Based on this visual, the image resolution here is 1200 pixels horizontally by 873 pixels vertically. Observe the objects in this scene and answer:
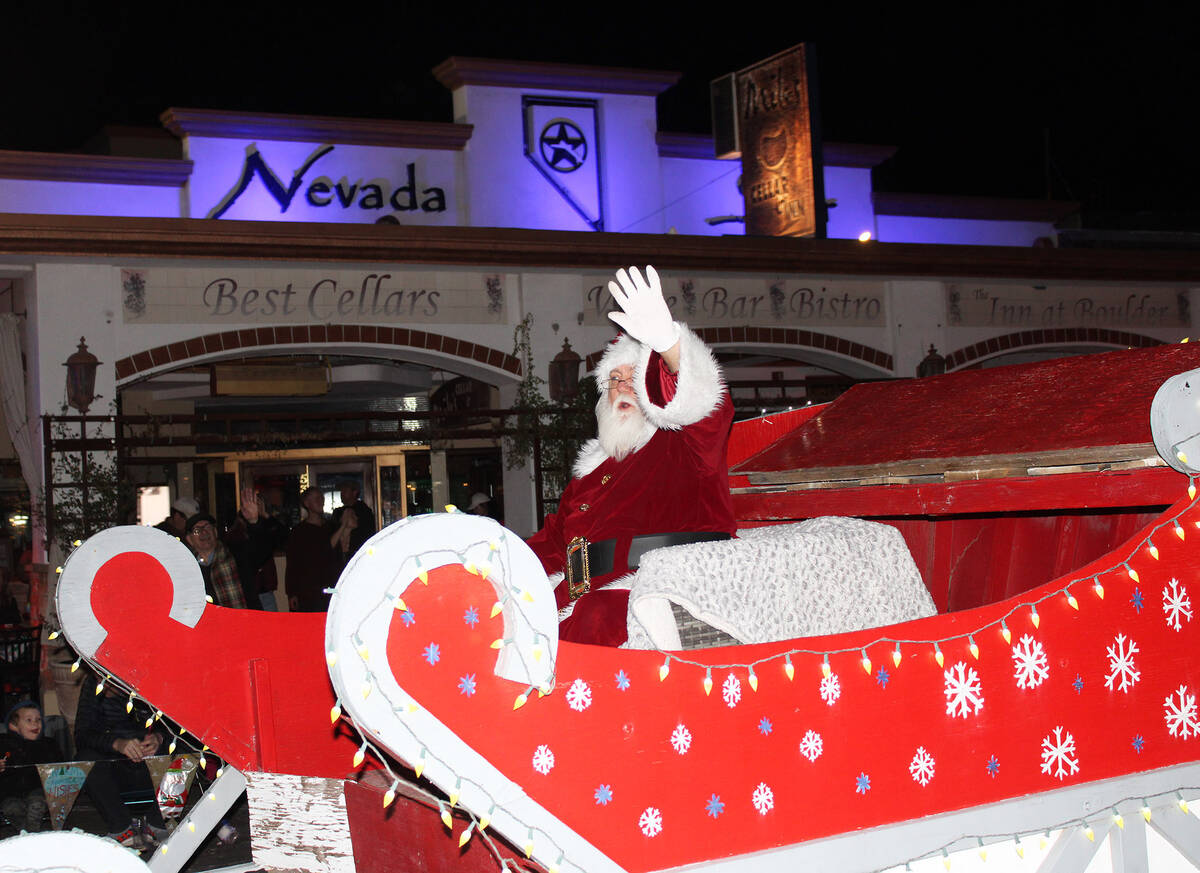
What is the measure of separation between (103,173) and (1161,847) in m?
8.30

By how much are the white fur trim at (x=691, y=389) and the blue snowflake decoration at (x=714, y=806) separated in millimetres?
1028

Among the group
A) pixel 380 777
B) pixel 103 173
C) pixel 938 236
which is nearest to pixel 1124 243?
pixel 938 236

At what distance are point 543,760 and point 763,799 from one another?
43 centimetres

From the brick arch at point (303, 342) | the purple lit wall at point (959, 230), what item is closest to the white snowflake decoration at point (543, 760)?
the brick arch at point (303, 342)

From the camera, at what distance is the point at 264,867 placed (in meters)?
2.41

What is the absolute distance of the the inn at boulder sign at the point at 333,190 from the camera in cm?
863

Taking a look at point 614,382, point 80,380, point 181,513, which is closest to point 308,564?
point 181,513

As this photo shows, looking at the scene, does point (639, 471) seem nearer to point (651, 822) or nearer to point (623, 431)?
point (623, 431)

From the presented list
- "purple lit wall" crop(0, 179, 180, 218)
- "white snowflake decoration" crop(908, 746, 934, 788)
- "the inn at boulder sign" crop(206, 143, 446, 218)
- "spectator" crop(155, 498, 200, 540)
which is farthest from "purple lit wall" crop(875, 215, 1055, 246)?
"white snowflake decoration" crop(908, 746, 934, 788)

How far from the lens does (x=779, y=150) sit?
32.7 feet

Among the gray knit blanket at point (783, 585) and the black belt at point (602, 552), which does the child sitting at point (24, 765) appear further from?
the gray knit blanket at point (783, 585)

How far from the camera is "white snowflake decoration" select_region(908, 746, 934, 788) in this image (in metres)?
1.95

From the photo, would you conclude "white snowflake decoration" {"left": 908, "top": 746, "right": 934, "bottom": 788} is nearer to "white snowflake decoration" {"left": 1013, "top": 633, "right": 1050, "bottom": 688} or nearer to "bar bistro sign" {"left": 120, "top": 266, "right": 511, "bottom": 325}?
"white snowflake decoration" {"left": 1013, "top": 633, "right": 1050, "bottom": 688}

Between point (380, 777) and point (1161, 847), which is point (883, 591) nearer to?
point (1161, 847)
